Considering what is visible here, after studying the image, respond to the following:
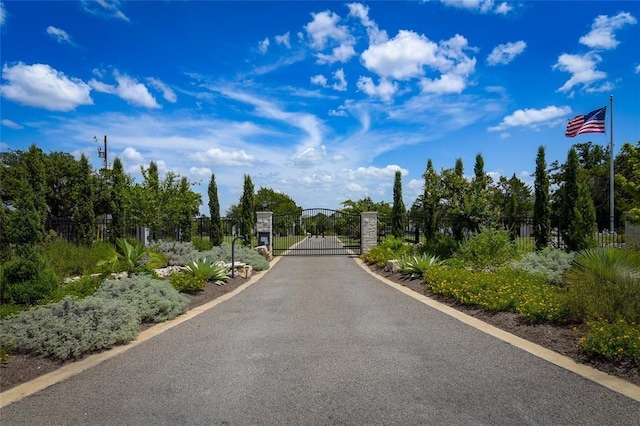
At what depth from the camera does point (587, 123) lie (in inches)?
851

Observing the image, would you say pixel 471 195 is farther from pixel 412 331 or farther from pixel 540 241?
pixel 412 331

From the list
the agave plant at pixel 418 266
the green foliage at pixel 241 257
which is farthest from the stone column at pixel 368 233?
the agave plant at pixel 418 266

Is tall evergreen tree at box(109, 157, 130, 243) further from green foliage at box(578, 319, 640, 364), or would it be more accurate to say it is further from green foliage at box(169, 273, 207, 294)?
green foliage at box(578, 319, 640, 364)

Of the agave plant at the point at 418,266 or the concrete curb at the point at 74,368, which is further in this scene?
the agave plant at the point at 418,266

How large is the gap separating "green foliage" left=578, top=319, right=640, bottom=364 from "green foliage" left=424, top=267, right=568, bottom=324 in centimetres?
126

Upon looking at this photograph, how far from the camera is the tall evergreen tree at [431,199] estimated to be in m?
16.8

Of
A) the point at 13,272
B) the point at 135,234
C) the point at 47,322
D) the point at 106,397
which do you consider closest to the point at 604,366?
the point at 106,397

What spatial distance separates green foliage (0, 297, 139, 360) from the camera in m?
5.18

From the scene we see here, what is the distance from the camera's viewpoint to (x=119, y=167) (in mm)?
18688

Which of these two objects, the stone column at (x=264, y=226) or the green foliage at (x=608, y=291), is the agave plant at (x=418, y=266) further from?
the stone column at (x=264, y=226)

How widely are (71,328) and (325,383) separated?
3.32 metres

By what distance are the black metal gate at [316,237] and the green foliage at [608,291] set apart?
15.3 meters

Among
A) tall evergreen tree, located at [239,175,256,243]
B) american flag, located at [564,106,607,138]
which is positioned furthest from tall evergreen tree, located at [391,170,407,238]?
american flag, located at [564,106,607,138]

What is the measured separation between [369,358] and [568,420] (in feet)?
6.96
